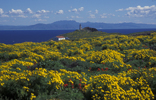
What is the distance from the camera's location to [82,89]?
7.03 metres

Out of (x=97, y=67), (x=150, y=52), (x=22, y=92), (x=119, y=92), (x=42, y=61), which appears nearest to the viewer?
(x=22, y=92)

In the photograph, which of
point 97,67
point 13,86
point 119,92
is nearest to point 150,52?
point 97,67

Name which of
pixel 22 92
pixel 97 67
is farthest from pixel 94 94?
pixel 97 67

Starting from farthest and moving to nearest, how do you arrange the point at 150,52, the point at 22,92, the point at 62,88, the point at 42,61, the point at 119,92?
the point at 150,52, the point at 42,61, the point at 62,88, the point at 119,92, the point at 22,92

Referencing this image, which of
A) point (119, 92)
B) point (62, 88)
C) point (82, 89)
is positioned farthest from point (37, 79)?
point (119, 92)

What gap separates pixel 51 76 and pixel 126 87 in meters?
3.64

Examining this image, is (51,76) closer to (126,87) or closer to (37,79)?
(37,79)

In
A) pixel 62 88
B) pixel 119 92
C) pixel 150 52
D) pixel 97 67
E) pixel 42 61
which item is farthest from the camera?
pixel 150 52

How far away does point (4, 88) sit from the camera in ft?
20.3

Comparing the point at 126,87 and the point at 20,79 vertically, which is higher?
the point at 20,79

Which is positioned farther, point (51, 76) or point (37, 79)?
point (51, 76)

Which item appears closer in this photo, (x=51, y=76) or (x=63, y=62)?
(x=51, y=76)

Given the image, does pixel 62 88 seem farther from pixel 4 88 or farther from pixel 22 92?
pixel 4 88

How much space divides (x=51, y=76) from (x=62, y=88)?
767 mm
